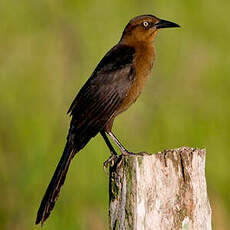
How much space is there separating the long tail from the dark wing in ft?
0.32

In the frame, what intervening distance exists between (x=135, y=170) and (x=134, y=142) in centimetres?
269

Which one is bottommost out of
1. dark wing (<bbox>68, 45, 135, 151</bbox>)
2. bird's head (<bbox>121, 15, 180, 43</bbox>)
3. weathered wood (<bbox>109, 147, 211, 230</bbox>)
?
weathered wood (<bbox>109, 147, 211, 230</bbox>)

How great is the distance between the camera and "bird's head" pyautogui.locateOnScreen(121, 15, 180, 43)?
6.08 meters

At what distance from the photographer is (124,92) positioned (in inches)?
215

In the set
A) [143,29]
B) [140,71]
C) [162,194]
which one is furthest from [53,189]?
[143,29]

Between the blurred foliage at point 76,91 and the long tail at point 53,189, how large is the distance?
1058 millimetres

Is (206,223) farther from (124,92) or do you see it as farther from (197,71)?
(197,71)

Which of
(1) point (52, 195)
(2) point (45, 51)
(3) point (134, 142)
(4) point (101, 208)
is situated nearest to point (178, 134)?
(3) point (134, 142)

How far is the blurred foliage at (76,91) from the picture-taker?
612 cm

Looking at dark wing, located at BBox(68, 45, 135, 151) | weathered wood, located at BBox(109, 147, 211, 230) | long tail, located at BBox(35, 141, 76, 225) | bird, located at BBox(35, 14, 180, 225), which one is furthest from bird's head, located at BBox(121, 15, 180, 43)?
weathered wood, located at BBox(109, 147, 211, 230)

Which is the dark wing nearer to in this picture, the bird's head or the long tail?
the long tail

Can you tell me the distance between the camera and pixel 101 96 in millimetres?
5395

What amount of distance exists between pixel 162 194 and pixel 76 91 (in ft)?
10.0

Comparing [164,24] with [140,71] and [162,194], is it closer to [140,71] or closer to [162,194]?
[140,71]
